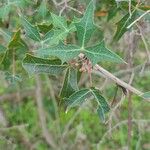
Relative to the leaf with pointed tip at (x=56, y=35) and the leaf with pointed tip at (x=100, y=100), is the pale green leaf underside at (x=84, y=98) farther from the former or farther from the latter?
the leaf with pointed tip at (x=56, y=35)

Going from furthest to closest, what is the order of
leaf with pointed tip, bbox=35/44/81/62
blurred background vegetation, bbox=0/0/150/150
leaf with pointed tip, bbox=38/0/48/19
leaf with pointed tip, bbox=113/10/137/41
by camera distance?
blurred background vegetation, bbox=0/0/150/150 < leaf with pointed tip, bbox=38/0/48/19 < leaf with pointed tip, bbox=113/10/137/41 < leaf with pointed tip, bbox=35/44/81/62

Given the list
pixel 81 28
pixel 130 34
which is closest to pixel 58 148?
pixel 130 34

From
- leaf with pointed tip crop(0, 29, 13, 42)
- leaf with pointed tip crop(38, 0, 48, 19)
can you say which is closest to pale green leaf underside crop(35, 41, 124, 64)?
leaf with pointed tip crop(0, 29, 13, 42)

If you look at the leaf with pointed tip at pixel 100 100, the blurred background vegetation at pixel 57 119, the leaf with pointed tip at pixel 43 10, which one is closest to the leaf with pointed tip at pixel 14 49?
the leaf with pointed tip at pixel 43 10

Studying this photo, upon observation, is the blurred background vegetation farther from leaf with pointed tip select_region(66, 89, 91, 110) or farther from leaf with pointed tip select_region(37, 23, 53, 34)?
leaf with pointed tip select_region(66, 89, 91, 110)

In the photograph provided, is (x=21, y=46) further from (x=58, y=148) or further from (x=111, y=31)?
(x=58, y=148)

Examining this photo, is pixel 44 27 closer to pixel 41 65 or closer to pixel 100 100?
pixel 41 65
